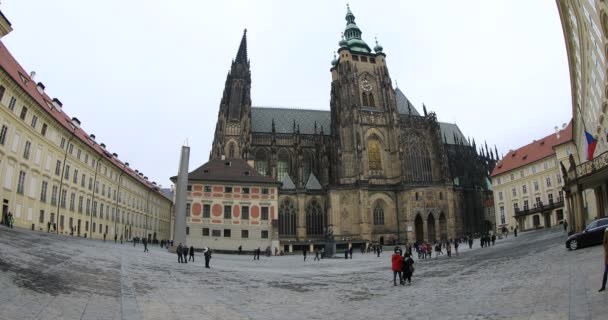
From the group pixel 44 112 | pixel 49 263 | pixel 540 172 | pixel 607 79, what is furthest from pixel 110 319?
pixel 540 172

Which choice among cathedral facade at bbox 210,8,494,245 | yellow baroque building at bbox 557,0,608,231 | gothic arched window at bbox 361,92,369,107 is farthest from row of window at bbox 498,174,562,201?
→ gothic arched window at bbox 361,92,369,107

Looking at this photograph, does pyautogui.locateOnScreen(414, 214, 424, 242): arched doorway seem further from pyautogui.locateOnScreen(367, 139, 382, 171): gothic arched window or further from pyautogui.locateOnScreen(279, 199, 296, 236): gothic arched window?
pyautogui.locateOnScreen(279, 199, 296, 236): gothic arched window

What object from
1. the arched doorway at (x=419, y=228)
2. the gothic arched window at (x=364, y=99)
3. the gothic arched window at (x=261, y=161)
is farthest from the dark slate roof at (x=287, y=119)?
the arched doorway at (x=419, y=228)

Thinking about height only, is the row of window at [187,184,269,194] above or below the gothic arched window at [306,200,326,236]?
above

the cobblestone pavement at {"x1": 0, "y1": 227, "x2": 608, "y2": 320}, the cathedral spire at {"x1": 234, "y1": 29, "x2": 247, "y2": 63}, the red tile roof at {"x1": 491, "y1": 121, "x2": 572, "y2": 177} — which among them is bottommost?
the cobblestone pavement at {"x1": 0, "y1": 227, "x2": 608, "y2": 320}

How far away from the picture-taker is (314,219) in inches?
2247

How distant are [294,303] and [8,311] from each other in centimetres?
633

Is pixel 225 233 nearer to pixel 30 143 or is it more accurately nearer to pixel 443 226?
pixel 30 143

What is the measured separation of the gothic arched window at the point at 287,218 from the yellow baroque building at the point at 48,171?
19.4 metres

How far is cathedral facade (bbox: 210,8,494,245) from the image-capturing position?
55844mm

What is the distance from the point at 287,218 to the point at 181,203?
24.4 m

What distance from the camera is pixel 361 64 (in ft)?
220

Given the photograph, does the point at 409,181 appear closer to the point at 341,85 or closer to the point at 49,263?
the point at 341,85

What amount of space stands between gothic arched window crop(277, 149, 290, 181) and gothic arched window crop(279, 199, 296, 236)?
7729 mm
